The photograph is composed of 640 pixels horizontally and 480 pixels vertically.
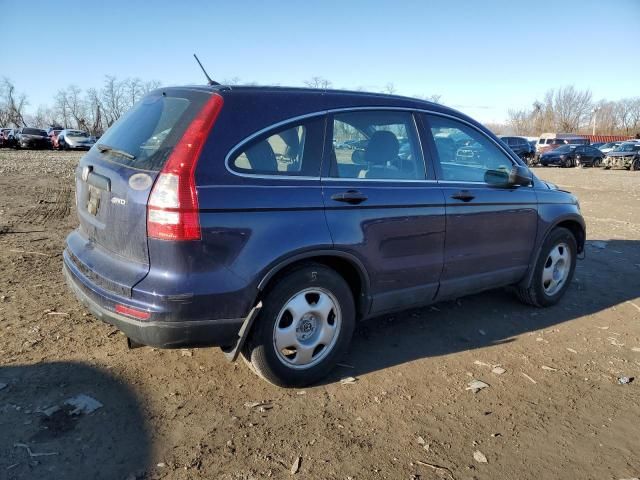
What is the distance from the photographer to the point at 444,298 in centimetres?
403

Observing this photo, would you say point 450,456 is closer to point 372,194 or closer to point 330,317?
point 330,317

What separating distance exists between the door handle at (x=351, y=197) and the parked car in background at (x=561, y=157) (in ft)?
110

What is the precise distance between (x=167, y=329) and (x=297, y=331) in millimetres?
855

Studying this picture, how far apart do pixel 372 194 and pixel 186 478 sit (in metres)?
2.02

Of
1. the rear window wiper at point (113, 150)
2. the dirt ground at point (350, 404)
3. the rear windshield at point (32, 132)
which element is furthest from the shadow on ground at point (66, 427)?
the rear windshield at point (32, 132)

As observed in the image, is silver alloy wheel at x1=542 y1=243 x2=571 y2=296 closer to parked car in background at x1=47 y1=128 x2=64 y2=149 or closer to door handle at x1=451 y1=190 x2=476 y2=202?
door handle at x1=451 y1=190 x2=476 y2=202

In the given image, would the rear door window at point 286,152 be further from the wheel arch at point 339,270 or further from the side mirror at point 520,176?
the side mirror at point 520,176

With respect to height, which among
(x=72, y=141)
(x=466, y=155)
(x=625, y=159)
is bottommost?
(x=625, y=159)

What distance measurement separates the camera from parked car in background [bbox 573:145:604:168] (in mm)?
32581

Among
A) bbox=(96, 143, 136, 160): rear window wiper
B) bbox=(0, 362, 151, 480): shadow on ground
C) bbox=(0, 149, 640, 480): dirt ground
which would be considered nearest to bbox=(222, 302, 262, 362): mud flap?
bbox=(0, 149, 640, 480): dirt ground

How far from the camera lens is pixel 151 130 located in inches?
122

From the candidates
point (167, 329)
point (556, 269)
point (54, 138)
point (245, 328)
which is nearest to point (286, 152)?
point (245, 328)

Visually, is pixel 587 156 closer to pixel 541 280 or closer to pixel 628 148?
pixel 628 148

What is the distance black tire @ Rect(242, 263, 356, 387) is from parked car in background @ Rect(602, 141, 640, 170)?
32312mm
